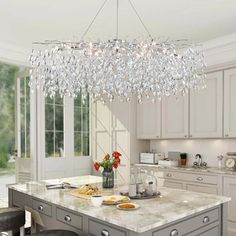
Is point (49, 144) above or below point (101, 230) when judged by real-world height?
above

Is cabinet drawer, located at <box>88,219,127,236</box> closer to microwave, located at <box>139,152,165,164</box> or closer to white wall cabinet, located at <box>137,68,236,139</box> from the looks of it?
white wall cabinet, located at <box>137,68,236,139</box>

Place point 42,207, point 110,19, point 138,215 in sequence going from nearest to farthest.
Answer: point 138,215 → point 42,207 → point 110,19

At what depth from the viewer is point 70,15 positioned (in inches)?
137

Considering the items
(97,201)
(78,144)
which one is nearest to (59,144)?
(78,144)

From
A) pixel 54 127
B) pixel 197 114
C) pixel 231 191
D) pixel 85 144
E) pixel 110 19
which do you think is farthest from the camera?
pixel 85 144

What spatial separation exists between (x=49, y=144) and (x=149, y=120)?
185 centimetres

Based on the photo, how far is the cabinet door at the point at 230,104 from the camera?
166 inches

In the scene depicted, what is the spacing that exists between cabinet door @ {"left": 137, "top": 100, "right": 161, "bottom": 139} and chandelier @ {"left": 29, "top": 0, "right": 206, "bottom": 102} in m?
2.26

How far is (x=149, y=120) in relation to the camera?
17.6ft

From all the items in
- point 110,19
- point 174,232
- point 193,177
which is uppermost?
point 110,19

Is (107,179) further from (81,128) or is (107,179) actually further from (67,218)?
(81,128)

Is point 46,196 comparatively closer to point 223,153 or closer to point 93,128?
point 223,153

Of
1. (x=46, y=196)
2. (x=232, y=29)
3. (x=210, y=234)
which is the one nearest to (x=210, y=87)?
(x=232, y=29)

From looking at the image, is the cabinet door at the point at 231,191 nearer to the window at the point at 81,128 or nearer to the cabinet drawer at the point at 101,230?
the cabinet drawer at the point at 101,230
